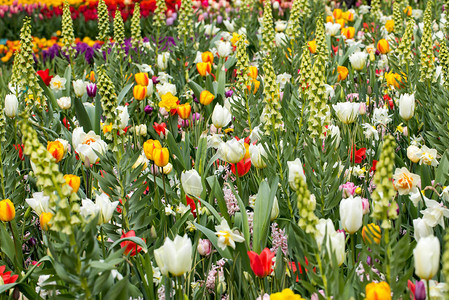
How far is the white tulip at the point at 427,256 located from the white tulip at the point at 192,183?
3.28 feet

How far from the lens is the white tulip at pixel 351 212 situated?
1583mm

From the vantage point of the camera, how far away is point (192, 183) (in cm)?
211

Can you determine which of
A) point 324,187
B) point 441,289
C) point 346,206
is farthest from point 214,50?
point 441,289

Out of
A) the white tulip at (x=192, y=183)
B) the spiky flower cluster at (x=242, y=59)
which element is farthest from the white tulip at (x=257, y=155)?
the spiky flower cluster at (x=242, y=59)

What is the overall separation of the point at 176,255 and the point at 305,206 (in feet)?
1.32

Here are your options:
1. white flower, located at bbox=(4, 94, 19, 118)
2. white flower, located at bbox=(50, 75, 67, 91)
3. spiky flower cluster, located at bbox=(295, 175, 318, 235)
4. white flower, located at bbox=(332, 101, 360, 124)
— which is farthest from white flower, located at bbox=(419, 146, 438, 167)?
white flower, located at bbox=(50, 75, 67, 91)

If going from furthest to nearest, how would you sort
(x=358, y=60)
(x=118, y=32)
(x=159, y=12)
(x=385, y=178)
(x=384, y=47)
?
(x=159, y=12)
(x=118, y=32)
(x=384, y=47)
(x=358, y=60)
(x=385, y=178)

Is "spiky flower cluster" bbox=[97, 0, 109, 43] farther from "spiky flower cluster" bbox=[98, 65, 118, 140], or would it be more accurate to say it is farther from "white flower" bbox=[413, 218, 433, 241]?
"white flower" bbox=[413, 218, 433, 241]

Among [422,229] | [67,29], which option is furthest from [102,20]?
[422,229]

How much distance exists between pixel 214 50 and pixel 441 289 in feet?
11.6

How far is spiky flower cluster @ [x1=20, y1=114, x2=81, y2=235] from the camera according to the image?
123 cm

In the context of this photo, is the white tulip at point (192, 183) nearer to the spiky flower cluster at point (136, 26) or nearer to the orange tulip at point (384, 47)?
the orange tulip at point (384, 47)

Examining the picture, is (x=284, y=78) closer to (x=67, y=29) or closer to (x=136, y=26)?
(x=136, y=26)

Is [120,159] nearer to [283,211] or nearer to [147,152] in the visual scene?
[147,152]
